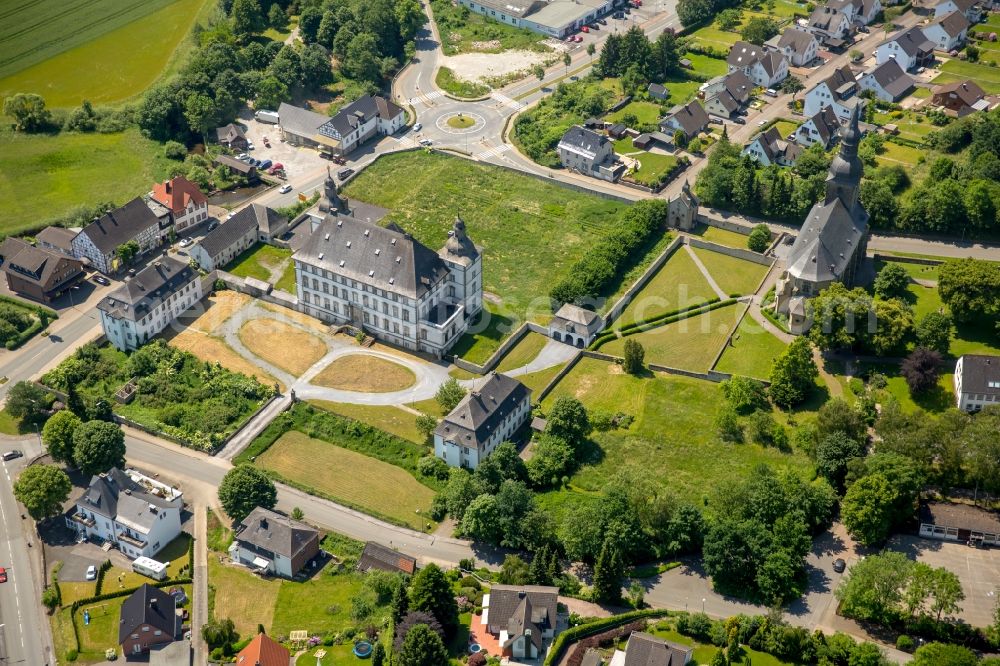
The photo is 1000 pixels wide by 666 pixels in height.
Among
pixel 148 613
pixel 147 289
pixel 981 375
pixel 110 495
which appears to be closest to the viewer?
pixel 148 613

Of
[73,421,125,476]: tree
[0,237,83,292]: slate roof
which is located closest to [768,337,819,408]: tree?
[73,421,125,476]: tree

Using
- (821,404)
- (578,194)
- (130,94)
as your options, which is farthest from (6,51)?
(821,404)

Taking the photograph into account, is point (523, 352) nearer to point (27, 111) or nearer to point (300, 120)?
point (300, 120)

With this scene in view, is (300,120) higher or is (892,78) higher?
(892,78)

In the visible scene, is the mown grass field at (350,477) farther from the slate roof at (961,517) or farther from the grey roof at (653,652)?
the slate roof at (961,517)

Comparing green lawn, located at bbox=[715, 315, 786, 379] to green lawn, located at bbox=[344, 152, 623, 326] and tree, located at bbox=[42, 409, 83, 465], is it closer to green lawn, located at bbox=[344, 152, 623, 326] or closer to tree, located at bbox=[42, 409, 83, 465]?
green lawn, located at bbox=[344, 152, 623, 326]

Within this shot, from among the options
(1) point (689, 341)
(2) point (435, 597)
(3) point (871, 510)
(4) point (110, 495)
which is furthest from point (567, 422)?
(4) point (110, 495)

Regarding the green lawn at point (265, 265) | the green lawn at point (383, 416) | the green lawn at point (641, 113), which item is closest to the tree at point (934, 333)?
the green lawn at point (383, 416)

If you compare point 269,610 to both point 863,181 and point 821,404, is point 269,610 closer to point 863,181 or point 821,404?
point 821,404
